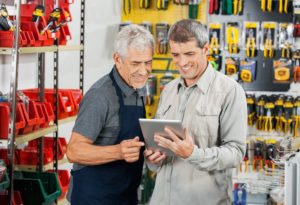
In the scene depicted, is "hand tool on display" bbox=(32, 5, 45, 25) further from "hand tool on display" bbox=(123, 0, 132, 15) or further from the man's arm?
"hand tool on display" bbox=(123, 0, 132, 15)

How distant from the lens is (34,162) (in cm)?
464

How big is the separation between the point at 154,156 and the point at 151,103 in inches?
146

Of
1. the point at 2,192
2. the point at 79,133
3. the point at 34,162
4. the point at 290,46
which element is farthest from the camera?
the point at 290,46

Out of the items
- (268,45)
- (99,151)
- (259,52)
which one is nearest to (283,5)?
(268,45)

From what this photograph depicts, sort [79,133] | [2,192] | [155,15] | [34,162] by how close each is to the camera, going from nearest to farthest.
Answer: [79,133] < [2,192] < [34,162] < [155,15]

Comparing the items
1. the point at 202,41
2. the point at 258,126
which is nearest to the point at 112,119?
the point at 202,41

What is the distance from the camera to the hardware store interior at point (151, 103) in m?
3.02

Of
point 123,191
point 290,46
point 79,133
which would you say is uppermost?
point 290,46

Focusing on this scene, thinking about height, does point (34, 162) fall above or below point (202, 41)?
below

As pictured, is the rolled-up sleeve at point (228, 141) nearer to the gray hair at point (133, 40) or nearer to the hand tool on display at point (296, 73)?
the gray hair at point (133, 40)

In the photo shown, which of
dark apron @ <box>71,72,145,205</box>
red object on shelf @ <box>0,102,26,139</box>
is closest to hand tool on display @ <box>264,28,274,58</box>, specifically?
red object on shelf @ <box>0,102,26,139</box>

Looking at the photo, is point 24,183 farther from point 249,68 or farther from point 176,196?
point 249,68

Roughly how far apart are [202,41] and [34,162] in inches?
83.8

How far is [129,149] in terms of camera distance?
2947 millimetres
